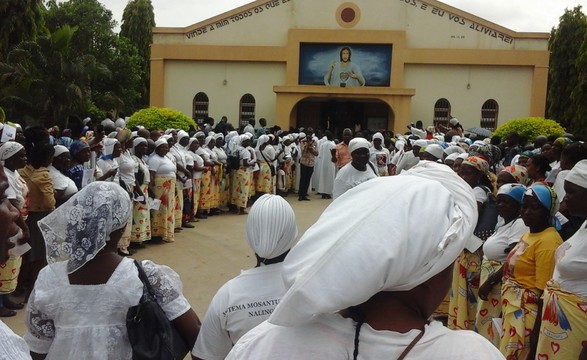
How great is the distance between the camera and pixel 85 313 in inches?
103

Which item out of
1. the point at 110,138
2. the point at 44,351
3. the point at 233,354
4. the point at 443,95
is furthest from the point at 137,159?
the point at 443,95

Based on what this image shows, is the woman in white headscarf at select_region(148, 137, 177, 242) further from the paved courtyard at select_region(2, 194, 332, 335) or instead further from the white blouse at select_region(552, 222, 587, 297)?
the white blouse at select_region(552, 222, 587, 297)

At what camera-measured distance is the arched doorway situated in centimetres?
2814

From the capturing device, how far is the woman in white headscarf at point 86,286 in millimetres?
2609

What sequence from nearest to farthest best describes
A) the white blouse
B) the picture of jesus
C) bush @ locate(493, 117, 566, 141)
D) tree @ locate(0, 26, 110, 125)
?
1. the white blouse
2. bush @ locate(493, 117, 566, 141)
3. tree @ locate(0, 26, 110, 125)
4. the picture of jesus

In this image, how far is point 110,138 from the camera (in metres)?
8.50

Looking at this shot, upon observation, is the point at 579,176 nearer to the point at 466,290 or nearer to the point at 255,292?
the point at 466,290

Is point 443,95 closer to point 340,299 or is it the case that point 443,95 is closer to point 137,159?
point 137,159

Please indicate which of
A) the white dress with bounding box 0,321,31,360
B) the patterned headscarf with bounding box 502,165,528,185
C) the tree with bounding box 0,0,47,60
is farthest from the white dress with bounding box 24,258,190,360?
the tree with bounding box 0,0,47,60

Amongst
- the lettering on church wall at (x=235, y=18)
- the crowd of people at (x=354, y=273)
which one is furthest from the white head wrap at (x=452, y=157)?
the lettering on church wall at (x=235, y=18)

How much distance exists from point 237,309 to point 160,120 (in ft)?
52.4

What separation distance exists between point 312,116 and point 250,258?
20.4 metres

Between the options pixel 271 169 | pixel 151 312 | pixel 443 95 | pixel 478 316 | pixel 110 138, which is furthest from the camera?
pixel 443 95

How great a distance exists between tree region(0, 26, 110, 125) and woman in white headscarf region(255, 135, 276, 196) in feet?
27.3
